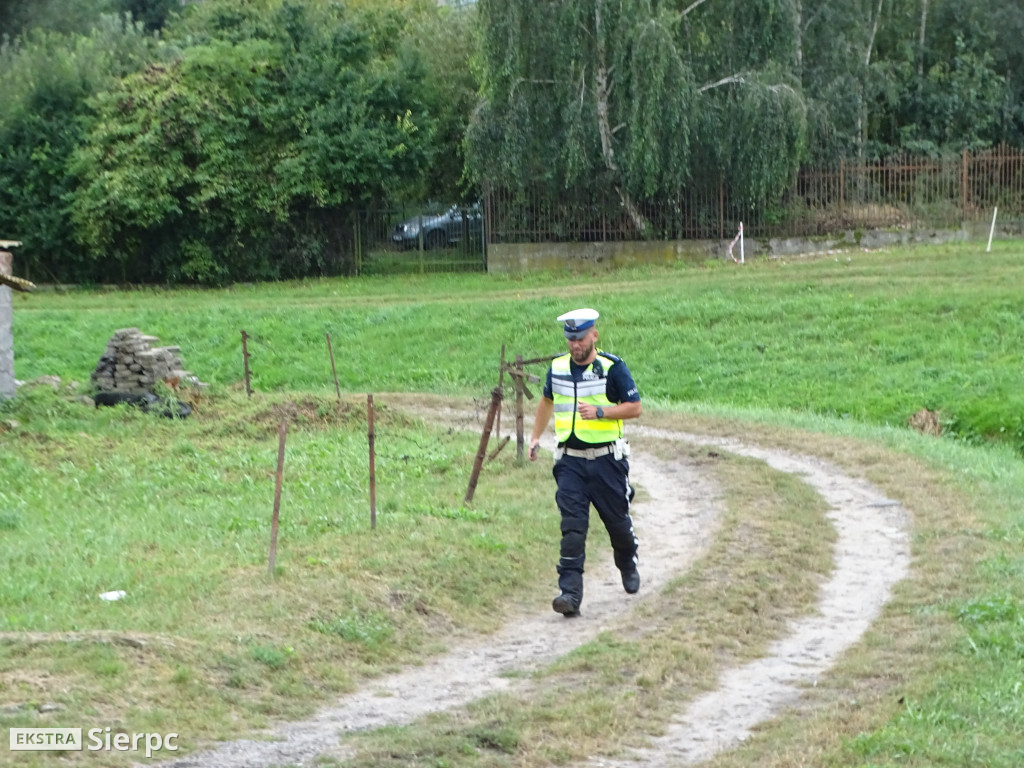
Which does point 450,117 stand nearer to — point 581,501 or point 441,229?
point 441,229

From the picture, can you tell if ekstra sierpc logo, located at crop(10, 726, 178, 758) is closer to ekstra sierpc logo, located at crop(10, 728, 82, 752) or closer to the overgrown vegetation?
ekstra sierpc logo, located at crop(10, 728, 82, 752)

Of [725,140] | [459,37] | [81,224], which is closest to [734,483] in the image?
[725,140]

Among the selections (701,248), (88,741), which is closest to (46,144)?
(701,248)

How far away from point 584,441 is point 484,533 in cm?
209

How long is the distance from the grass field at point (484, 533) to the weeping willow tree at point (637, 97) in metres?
6.37

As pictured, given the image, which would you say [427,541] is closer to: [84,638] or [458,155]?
[84,638]

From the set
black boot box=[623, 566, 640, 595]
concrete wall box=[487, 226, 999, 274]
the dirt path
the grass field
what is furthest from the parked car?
black boot box=[623, 566, 640, 595]

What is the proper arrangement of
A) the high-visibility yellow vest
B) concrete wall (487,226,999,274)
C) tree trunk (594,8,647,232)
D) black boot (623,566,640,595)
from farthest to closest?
concrete wall (487,226,999,274), tree trunk (594,8,647,232), black boot (623,566,640,595), the high-visibility yellow vest

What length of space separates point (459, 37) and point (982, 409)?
2586 centimetres

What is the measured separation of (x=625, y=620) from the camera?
845cm

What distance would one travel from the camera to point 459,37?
134 ft

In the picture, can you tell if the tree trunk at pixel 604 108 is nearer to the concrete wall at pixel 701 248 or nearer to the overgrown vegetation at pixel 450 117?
the overgrown vegetation at pixel 450 117

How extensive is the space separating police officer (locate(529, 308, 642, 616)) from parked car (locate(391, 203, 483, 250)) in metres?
28.3

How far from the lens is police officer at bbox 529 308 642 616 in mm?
8648
